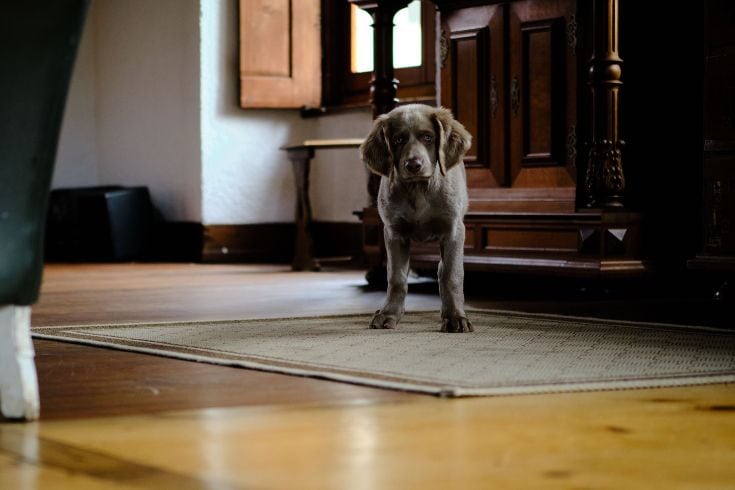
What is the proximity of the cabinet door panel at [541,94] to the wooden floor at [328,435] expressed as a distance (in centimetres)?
187

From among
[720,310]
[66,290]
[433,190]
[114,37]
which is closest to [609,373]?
[433,190]

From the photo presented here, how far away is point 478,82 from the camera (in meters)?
4.27

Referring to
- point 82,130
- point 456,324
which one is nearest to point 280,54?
point 82,130

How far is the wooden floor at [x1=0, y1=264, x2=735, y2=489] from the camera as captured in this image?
4.71 ft

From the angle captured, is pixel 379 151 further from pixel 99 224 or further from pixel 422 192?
pixel 99 224

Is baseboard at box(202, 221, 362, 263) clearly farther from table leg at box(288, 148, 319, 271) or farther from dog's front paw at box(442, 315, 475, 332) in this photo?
dog's front paw at box(442, 315, 475, 332)

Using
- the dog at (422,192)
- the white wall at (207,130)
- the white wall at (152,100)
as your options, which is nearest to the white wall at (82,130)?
the white wall at (152,100)

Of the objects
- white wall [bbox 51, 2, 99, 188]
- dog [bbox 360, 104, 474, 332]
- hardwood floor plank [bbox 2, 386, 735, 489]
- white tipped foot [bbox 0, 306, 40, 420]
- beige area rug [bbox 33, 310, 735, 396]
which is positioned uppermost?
white wall [bbox 51, 2, 99, 188]

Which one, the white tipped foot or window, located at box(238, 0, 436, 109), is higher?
window, located at box(238, 0, 436, 109)

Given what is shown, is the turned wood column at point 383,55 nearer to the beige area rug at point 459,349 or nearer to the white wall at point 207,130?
the beige area rug at point 459,349

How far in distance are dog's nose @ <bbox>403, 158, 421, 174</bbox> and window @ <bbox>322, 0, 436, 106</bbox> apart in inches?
128

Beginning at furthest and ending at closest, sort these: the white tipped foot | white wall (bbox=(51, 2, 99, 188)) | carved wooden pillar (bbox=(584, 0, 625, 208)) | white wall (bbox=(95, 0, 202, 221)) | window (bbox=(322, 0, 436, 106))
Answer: white wall (bbox=(51, 2, 99, 188)), white wall (bbox=(95, 0, 202, 221)), window (bbox=(322, 0, 436, 106)), carved wooden pillar (bbox=(584, 0, 625, 208)), the white tipped foot

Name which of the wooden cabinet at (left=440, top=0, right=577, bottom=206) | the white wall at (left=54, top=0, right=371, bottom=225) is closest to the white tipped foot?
the wooden cabinet at (left=440, top=0, right=577, bottom=206)

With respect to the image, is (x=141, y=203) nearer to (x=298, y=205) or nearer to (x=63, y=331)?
(x=298, y=205)
